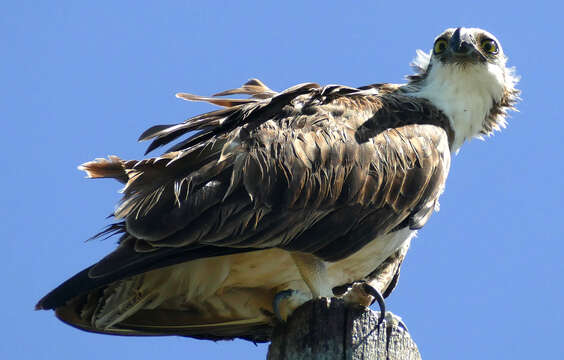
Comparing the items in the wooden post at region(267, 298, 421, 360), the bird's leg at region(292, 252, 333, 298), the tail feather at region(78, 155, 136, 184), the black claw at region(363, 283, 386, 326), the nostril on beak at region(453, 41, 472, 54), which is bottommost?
the wooden post at region(267, 298, 421, 360)

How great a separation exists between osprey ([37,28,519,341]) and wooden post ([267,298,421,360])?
52cm

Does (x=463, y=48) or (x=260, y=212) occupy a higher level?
(x=463, y=48)

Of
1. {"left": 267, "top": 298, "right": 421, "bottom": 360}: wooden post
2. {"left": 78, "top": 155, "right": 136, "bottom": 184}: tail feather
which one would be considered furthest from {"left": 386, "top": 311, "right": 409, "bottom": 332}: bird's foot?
{"left": 78, "top": 155, "right": 136, "bottom": 184}: tail feather

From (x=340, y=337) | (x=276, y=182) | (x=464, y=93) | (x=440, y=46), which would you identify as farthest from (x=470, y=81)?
(x=340, y=337)

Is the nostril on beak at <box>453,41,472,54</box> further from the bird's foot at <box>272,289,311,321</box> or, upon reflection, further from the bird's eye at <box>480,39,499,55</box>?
the bird's foot at <box>272,289,311,321</box>

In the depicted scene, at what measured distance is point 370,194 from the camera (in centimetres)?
573

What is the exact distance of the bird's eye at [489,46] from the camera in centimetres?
684

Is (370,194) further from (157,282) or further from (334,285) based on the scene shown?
(157,282)

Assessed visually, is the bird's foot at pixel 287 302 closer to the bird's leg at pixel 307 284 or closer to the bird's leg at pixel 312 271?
the bird's leg at pixel 307 284

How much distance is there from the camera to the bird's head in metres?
6.68

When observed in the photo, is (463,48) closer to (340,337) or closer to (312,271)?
(312,271)

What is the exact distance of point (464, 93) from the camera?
22.0ft

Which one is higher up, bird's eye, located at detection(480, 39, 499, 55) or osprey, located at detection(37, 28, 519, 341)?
bird's eye, located at detection(480, 39, 499, 55)

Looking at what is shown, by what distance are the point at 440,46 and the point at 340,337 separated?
3.01m
